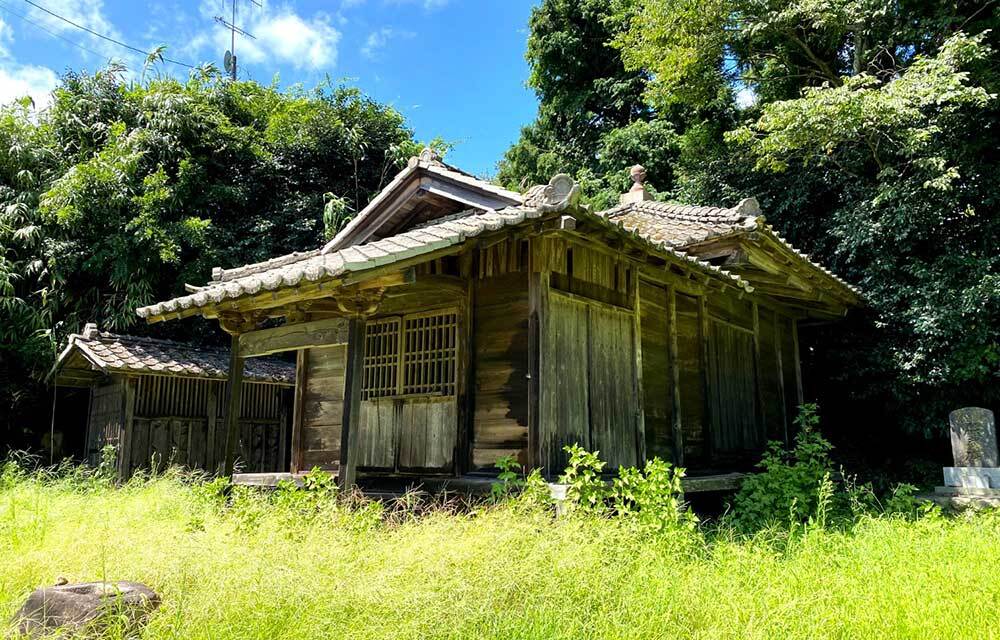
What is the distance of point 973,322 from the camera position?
37.1 ft

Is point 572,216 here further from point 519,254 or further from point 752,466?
point 752,466

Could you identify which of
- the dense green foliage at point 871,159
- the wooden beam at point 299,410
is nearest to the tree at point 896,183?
the dense green foliage at point 871,159

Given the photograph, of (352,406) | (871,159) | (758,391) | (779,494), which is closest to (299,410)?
(352,406)

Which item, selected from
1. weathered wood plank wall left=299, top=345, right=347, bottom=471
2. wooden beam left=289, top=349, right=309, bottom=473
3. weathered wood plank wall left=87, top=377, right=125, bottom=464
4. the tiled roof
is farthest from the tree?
weathered wood plank wall left=87, top=377, right=125, bottom=464

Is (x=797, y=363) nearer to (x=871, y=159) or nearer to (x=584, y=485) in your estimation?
(x=871, y=159)

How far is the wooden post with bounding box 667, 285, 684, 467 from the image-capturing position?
9.05 meters

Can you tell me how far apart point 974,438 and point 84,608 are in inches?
430

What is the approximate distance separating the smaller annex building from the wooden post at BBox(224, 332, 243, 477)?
4.67 m

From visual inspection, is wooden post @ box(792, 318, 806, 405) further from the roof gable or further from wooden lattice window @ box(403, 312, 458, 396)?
wooden lattice window @ box(403, 312, 458, 396)

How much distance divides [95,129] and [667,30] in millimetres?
14121

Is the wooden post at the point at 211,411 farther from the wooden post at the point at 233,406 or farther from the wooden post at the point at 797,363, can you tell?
the wooden post at the point at 797,363

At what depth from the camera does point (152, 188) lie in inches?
638

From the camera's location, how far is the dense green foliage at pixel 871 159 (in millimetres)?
11664

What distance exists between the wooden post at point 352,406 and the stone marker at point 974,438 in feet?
28.5
